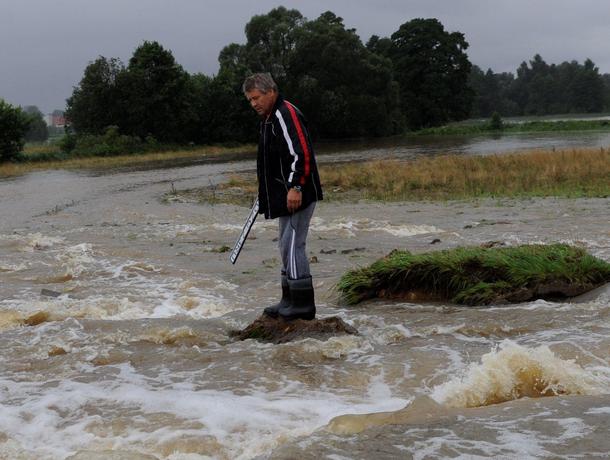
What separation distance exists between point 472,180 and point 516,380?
755 inches

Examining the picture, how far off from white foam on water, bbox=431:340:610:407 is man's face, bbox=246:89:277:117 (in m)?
2.65

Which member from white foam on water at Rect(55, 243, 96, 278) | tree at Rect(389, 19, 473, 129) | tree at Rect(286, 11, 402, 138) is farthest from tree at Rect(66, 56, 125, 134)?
white foam on water at Rect(55, 243, 96, 278)

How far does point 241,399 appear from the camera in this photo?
4430mm

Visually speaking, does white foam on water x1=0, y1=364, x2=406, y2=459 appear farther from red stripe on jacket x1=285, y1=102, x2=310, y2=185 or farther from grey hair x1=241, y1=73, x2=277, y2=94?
grey hair x1=241, y1=73, x2=277, y2=94

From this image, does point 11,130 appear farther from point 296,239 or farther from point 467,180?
point 296,239

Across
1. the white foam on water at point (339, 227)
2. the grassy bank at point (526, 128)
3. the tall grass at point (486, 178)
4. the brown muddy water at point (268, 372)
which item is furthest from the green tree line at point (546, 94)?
the brown muddy water at point (268, 372)

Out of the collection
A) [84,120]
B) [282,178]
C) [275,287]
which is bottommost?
[275,287]

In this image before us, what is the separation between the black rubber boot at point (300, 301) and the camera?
5.88 m

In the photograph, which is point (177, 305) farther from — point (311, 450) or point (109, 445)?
point (311, 450)

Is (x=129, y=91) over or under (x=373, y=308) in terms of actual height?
over

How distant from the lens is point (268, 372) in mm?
5004

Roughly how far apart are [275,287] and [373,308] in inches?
71.3

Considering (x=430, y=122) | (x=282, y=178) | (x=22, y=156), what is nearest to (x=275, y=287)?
(x=282, y=178)

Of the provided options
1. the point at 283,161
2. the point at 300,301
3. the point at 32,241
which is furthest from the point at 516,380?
the point at 32,241
